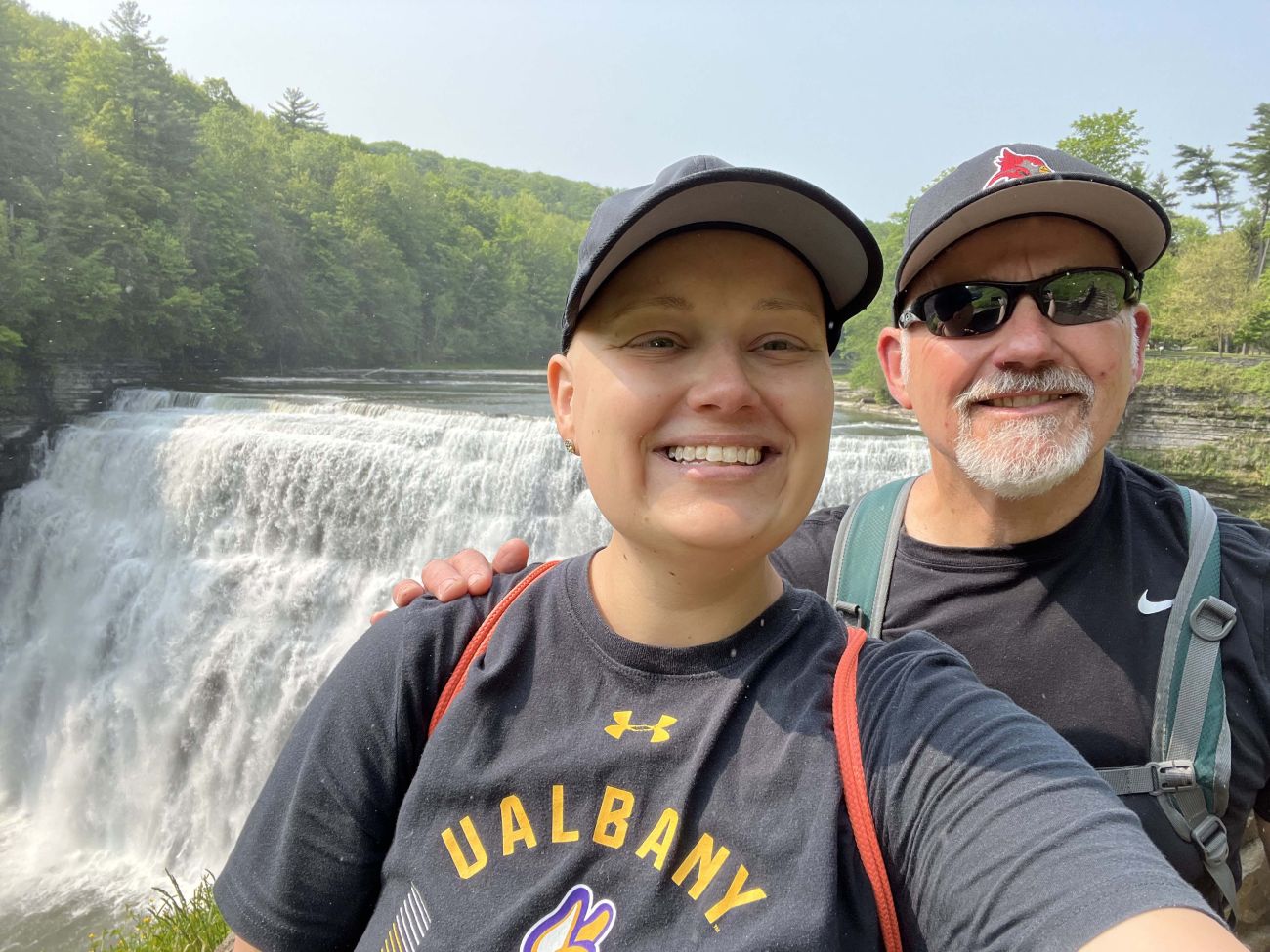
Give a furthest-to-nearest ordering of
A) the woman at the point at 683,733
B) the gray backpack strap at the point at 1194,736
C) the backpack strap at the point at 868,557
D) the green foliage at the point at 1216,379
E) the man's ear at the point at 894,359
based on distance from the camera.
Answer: the green foliage at the point at 1216,379, the man's ear at the point at 894,359, the backpack strap at the point at 868,557, the gray backpack strap at the point at 1194,736, the woman at the point at 683,733

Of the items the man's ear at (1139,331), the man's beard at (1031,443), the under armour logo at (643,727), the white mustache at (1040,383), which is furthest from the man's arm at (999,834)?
the man's ear at (1139,331)

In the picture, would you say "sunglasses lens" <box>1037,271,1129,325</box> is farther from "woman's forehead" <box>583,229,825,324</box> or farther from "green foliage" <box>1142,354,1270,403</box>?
"green foliage" <box>1142,354,1270,403</box>

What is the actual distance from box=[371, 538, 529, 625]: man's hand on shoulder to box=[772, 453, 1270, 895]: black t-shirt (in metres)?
0.83

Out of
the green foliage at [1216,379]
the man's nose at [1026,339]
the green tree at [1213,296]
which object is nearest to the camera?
the man's nose at [1026,339]

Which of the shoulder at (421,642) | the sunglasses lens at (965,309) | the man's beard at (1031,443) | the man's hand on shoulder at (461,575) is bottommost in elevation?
the shoulder at (421,642)

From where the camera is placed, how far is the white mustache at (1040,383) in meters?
1.56

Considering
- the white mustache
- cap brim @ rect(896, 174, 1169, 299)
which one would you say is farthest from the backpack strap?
cap brim @ rect(896, 174, 1169, 299)

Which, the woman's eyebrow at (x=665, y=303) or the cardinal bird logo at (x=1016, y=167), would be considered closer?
the woman's eyebrow at (x=665, y=303)

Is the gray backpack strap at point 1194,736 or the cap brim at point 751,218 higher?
the cap brim at point 751,218

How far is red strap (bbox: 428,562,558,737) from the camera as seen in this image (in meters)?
1.05

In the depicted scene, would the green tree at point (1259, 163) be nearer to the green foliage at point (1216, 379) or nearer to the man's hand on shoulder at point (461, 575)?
the green foliage at point (1216, 379)

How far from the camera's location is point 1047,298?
5.20 ft

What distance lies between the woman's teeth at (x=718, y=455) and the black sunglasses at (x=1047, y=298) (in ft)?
2.94

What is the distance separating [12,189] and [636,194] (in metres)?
21.4
